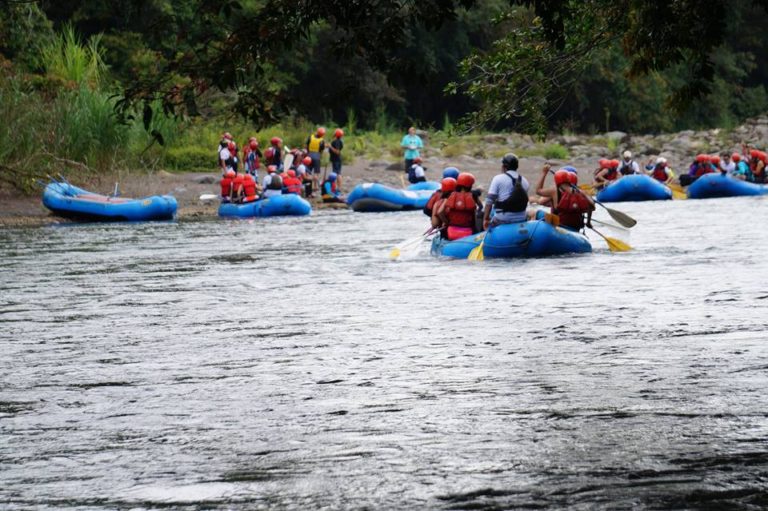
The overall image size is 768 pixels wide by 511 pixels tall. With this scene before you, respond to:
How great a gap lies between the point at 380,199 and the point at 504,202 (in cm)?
1248

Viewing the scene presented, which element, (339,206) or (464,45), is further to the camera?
(464,45)

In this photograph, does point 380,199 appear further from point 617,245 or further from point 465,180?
point 465,180

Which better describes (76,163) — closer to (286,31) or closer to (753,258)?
(753,258)

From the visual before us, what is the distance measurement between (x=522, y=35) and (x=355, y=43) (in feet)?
8.86

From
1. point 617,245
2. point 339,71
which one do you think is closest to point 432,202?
point 617,245

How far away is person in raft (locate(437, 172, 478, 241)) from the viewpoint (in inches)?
739

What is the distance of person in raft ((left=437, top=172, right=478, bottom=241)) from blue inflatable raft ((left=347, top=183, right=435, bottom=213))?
10964 mm

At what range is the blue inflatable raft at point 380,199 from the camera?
30250 millimetres

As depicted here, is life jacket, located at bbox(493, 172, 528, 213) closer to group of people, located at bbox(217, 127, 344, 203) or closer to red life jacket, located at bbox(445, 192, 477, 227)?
red life jacket, located at bbox(445, 192, 477, 227)

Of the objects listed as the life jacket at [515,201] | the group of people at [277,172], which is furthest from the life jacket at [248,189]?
the life jacket at [515,201]

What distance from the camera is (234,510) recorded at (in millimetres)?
5844

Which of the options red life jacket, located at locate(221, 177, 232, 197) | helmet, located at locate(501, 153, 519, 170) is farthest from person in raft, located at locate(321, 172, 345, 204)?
helmet, located at locate(501, 153, 519, 170)

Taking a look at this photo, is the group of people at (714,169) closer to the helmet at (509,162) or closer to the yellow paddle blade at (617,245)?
the yellow paddle blade at (617,245)

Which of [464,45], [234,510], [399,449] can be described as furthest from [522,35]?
[464,45]
